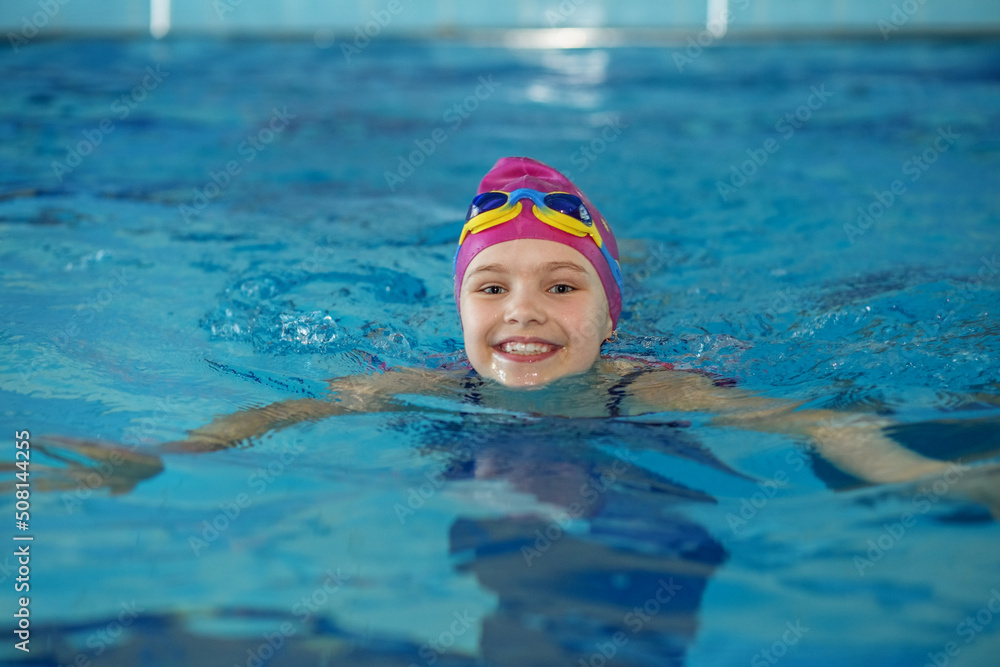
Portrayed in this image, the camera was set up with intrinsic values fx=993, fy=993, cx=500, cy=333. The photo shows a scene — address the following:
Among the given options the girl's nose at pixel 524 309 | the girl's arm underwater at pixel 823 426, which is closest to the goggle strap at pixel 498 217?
the girl's nose at pixel 524 309

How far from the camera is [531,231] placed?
383 centimetres

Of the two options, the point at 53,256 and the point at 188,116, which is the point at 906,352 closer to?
the point at 53,256

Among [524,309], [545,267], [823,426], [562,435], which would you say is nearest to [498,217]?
[545,267]

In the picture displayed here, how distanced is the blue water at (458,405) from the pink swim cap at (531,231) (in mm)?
503

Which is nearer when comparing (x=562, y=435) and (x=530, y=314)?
(x=562, y=435)

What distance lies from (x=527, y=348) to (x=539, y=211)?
0.59m

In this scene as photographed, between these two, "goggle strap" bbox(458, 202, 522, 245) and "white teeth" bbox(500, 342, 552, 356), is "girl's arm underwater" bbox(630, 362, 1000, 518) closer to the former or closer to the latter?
"white teeth" bbox(500, 342, 552, 356)

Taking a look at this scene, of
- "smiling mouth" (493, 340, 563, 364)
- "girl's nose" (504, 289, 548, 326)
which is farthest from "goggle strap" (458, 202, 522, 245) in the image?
"smiling mouth" (493, 340, 563, 364)

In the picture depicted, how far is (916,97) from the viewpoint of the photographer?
10.8 m

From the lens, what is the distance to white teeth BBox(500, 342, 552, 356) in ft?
11.9

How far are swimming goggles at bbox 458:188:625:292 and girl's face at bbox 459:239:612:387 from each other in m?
0.14

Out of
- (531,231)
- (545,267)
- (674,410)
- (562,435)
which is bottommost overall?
(562,435)

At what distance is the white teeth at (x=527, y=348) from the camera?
11.9 feet

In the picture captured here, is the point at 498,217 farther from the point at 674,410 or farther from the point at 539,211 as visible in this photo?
the point at 674,410
